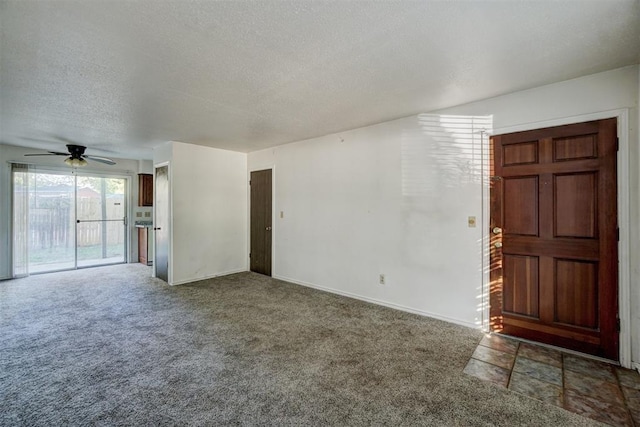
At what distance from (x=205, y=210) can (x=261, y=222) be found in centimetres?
107

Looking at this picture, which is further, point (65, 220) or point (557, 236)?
point (65, 220)

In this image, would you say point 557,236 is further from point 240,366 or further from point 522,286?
point 240,366

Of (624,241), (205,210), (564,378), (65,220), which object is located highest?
(205,210)

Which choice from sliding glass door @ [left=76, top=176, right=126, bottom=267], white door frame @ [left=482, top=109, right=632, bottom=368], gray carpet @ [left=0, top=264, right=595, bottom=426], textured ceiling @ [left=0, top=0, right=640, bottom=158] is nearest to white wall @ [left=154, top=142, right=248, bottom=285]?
gray carpet @ [left=0, top=264, right=595, bottom=426]

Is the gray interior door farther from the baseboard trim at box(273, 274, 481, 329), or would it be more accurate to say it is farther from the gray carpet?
the baseboard trim at box(273, 274, 481, 329)

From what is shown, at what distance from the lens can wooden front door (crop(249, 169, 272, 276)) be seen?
213 inches

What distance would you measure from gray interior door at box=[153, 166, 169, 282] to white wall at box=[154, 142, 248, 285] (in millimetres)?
187

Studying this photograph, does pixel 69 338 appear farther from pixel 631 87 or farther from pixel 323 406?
pixel 631 87

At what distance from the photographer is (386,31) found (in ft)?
5.97

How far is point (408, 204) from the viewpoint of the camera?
351 cm

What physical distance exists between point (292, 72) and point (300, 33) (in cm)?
55

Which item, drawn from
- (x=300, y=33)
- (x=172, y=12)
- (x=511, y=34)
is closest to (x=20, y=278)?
(x=172, y=12)

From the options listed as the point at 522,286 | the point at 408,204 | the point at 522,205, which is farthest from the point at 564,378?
the point at 408,204

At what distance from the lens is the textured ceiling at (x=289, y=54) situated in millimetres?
1641
